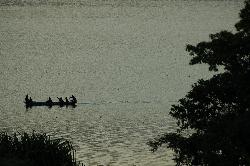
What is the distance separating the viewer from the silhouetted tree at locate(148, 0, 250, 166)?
24.8m

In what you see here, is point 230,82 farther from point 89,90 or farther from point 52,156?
point 89,90

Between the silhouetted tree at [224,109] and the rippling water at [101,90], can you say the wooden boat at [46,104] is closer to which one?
the rippling water at [101,90]

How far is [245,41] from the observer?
1039 inches

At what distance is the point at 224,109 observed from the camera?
27000 mm

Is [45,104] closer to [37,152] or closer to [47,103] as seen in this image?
[47,103]

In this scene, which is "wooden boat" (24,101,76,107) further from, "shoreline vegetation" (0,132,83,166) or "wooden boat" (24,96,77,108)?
"shoreline vegetation" (0,132,83,166)

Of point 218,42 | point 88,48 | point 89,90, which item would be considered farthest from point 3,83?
point 218,42

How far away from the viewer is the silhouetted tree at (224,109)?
2478 centimetres

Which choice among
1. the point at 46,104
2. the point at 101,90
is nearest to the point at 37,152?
the point at 46,104

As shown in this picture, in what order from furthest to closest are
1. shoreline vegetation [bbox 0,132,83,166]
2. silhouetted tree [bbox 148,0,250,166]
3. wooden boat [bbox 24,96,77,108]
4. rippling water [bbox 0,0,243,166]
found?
wooden boat [bbox 24,96,77,108]
rippling water [bbox 0,0,243,166]
shoreline vegetation [bbox 0,132,83,166]
silhouetted tree [bbox 148,0,250,166]

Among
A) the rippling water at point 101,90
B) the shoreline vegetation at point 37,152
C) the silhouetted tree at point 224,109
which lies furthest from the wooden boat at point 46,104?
the silhouetted tree at point 224,109

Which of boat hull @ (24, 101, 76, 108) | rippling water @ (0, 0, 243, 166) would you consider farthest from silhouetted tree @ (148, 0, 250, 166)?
boat hull @ (24, 101, 76, 108)

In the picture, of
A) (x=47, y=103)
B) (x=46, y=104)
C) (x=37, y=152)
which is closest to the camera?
(x=37, y=152)

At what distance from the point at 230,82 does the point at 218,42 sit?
2.52 meters
